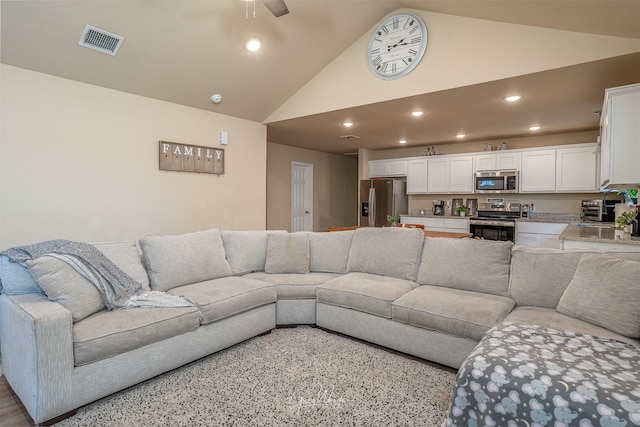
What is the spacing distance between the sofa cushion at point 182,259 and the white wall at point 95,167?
1.11 meters

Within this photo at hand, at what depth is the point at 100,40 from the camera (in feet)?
9.94

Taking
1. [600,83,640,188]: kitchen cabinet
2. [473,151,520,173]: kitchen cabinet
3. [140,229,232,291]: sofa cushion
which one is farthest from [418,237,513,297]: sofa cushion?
[473,151,520,173]: kitchen cabinet

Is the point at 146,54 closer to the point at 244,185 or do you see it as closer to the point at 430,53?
the point at 244,185

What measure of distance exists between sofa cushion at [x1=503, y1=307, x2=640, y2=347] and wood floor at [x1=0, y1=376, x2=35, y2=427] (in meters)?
2.80

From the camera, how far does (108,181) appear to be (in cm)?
357

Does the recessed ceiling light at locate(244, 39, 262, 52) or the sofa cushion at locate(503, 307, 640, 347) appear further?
the recessed ceiling light at locate(244, 39, 262, 52)

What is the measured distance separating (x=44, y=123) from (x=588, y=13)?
4.60 metres

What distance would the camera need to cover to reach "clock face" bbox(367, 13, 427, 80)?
3.42 meters

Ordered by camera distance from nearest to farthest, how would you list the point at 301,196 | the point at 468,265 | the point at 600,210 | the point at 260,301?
the point at 468,265 → the point at 260,301 → the point at 600,210 → the point at 301,196

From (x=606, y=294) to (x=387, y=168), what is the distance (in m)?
5.53

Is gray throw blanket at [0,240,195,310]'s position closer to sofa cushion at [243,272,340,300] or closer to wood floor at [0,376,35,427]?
wood floor at [0,376,35,427]

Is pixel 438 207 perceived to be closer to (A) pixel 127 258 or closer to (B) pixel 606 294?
(B) pixel 606 294

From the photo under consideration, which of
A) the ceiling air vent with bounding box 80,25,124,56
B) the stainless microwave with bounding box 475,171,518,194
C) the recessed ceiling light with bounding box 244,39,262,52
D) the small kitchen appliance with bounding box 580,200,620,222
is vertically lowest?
the small kitchen appliance with bounding box 580,200,620,222

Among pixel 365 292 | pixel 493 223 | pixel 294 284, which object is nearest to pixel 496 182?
pixel 493 223
